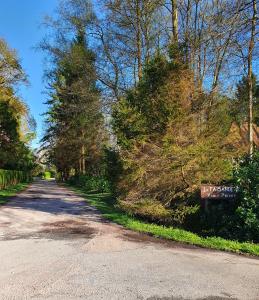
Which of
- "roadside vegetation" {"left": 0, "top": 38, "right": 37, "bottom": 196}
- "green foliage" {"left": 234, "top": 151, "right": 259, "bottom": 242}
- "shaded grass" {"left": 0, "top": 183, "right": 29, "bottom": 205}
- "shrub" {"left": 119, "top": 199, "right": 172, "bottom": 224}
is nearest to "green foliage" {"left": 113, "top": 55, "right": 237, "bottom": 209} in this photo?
"shrub" {"left": 119, "top": 199, "right": 172, "bottom": 224}

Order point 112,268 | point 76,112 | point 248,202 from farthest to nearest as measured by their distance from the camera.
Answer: point 76,112 < point 248,202 < point 112,268

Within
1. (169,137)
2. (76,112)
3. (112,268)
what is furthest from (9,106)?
(112,268)

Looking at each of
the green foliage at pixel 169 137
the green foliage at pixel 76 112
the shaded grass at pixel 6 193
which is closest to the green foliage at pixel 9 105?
the green foliage at pixel 76 112

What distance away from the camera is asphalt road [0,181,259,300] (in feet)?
18.5

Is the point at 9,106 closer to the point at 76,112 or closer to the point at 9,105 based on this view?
the point at 9,105

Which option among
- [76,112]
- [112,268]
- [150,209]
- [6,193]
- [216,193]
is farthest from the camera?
Answer: [76,112]

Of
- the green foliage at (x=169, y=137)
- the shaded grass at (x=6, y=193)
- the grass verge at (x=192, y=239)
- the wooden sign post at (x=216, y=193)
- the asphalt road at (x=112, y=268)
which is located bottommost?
the asphalt road at (x=112, y=268)

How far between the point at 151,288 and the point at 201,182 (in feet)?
23.5

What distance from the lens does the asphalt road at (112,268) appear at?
564 cm

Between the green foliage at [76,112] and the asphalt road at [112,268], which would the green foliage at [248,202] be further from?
the green foliage at [76,112]

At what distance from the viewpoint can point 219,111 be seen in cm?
1381

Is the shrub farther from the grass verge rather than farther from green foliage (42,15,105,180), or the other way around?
green foliage (42,15,105,180)

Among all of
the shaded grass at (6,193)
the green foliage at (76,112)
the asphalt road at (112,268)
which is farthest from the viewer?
the green foliage at (76,112)

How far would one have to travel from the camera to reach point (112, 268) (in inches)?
274
